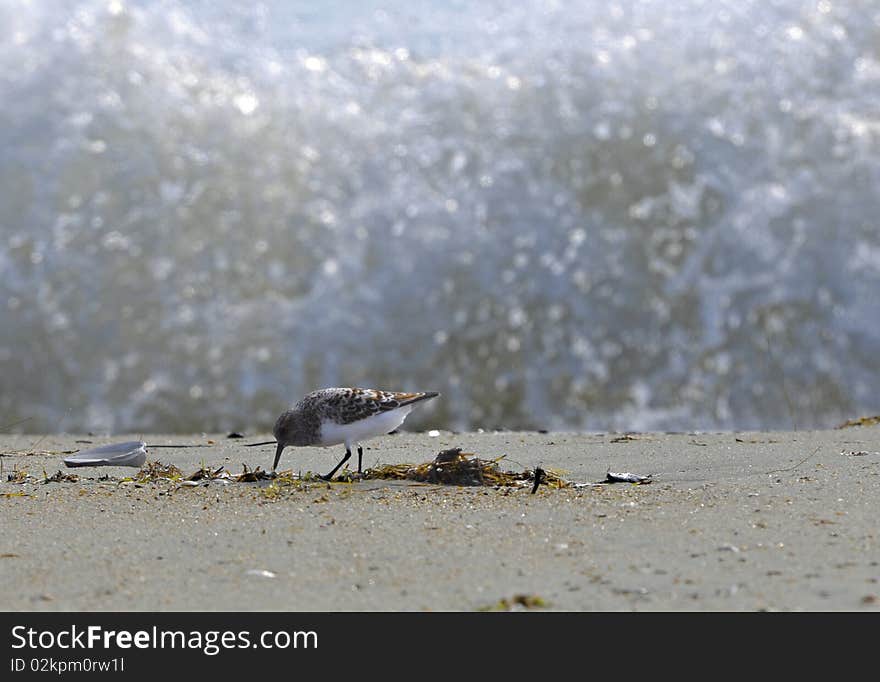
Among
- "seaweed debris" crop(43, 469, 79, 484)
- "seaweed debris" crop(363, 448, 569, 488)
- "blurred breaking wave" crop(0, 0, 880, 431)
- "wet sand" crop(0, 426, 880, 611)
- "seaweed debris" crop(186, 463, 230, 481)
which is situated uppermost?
"blurred breaking wave" crop(0, 0, 880, 431)

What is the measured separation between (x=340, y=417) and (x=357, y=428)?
0.09m

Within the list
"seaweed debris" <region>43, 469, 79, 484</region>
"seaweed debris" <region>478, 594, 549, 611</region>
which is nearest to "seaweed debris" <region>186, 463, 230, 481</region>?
"seaweed debris" <region>43, 469, 79, 484</region>

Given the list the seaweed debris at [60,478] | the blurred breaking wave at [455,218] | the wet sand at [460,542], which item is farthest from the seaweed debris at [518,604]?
the blurred breaking wave at [455,218]

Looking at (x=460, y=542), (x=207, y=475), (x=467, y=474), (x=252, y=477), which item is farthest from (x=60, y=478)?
(x=460, y=542)

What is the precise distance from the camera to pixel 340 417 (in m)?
4.52

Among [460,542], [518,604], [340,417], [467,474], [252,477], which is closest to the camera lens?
[518,604]

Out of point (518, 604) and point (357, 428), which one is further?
point (357, 428)

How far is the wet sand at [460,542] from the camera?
252cm

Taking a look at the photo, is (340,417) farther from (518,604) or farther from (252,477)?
(518,604)

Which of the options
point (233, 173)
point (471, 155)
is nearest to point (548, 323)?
point (471, 155)

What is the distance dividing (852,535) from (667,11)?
30.1 feet

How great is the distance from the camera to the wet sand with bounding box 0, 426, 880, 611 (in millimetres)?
2521

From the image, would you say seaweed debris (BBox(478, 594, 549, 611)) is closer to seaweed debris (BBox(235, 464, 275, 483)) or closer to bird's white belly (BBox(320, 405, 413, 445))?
seaweed debris (BBox(235, 464, 275, 483))

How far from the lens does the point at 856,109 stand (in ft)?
33.2
